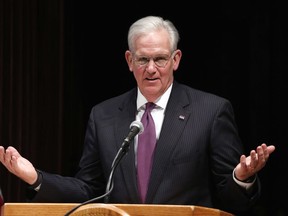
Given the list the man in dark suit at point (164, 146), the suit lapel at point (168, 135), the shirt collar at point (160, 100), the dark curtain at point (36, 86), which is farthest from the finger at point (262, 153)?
the dark curtain at point (36, 86)

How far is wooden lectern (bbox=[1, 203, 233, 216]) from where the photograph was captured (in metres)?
1.92

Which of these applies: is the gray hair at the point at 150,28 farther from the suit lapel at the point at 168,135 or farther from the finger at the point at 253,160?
the finger at the point at 253,160

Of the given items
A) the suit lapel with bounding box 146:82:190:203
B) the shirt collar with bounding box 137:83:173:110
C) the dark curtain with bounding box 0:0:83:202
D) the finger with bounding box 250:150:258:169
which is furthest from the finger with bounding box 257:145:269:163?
the dark curtain with bounding box 0:0:83:202

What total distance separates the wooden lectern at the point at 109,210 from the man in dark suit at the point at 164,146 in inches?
16.6

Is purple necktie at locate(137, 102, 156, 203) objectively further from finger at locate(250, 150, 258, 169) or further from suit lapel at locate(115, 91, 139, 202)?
finger at locate(250, 150, 258, 169)

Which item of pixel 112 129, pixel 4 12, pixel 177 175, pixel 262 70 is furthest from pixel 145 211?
pixel 262 70

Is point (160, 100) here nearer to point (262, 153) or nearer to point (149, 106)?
point (149, 106)

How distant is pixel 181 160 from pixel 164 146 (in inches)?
3.0

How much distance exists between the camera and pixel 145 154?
2658 millimetres

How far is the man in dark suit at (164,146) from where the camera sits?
2.58 meters

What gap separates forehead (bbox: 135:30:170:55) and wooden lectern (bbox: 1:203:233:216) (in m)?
0.81

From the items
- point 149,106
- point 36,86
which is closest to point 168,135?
point 149,106

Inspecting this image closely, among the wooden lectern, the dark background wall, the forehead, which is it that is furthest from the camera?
the dark background wall

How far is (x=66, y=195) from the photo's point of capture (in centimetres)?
258
